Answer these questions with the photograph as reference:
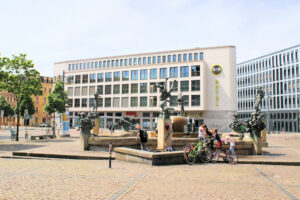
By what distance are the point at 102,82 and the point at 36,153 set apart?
57.2m

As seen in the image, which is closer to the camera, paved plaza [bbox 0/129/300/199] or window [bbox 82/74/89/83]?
paved plaza [bbox 0/129/300/199]

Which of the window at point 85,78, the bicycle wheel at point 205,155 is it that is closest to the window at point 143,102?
the window at point 85,78

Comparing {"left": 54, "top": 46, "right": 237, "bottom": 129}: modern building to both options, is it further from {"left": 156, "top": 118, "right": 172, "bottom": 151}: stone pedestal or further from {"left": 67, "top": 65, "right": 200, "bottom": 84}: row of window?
{"left": 156, "top": 118, "right": 172, "bottom": 151}: stone pedestal

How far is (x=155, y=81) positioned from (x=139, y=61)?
25.7 feet

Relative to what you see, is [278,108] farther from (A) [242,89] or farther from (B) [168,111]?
(B) [168,111]

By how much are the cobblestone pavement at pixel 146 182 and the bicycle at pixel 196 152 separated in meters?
0.76

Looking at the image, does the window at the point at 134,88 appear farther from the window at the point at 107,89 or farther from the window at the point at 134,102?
the window at the point at 107,89

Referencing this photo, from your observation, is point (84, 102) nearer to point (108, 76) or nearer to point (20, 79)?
point (108, 76)

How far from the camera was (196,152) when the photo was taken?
1270 cm

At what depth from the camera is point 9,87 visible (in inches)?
977

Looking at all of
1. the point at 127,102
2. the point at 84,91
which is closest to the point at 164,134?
the point at 127,102

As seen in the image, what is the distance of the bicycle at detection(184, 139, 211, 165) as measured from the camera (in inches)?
491

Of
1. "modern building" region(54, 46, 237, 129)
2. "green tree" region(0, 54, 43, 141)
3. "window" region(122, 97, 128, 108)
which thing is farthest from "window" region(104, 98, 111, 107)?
"green tree" region(0, 54, 43, 141)

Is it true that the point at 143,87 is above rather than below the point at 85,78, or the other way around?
below
